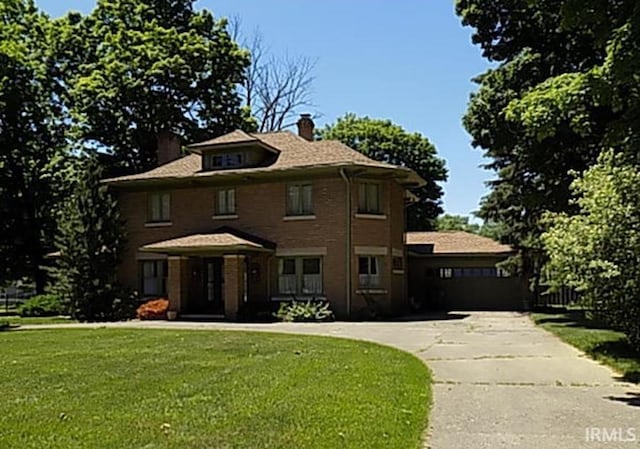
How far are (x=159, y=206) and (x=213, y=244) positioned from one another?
18.1ft

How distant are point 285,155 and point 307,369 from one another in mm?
18174

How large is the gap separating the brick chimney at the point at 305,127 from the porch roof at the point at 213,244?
297 inches

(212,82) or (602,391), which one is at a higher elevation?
(212,82)

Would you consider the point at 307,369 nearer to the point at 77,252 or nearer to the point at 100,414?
the point at 100,414

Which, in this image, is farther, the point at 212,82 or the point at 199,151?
the point at 212,82

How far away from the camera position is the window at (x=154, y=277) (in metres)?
30.6

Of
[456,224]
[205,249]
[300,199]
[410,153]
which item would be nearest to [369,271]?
[300,199]

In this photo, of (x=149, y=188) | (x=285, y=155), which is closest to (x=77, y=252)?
(x=149, y=188)

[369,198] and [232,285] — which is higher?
[369,198]

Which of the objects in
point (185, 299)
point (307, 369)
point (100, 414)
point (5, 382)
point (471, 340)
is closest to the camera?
point (100, 414)

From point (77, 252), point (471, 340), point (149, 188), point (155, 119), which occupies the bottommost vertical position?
point (471, 340)

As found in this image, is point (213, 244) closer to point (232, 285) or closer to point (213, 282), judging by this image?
point (232, 285)

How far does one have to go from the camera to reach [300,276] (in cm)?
2758

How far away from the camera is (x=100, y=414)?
8086 millimetres
